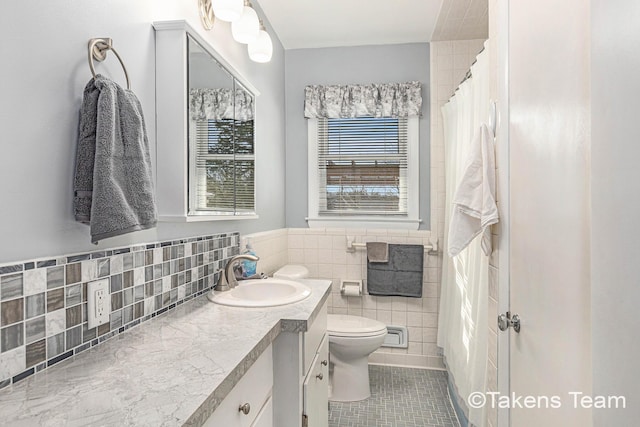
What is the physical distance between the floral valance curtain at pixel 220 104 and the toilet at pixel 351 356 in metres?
1.45

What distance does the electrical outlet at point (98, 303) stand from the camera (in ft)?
3.32

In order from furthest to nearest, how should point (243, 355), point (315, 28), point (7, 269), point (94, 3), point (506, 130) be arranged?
point (315, 28) → point (506, 130) → point (94, 3) → point (243, 355) → point (7, 269)

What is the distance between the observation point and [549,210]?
100 centimetres

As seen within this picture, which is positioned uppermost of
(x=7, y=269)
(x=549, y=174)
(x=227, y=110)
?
(x=227, y=110)

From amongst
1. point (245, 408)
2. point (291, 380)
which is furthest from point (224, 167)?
point (245, 408)

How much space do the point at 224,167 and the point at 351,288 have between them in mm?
1623

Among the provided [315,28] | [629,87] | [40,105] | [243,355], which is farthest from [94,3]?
[315,28]

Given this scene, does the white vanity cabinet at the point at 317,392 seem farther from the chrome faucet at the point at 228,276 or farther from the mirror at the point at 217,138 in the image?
the mirror at the point at 217,138

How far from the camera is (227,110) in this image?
1.75 metres

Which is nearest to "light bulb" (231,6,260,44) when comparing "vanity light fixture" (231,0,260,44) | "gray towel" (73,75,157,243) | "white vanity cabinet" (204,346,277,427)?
"vanity light fixture" (231,0,260,44)

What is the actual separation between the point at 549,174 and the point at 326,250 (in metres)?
2.20

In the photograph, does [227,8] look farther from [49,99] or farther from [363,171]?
[363,171]

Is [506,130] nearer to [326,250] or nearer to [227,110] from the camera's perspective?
[227,110]

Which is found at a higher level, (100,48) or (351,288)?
(100,48)
